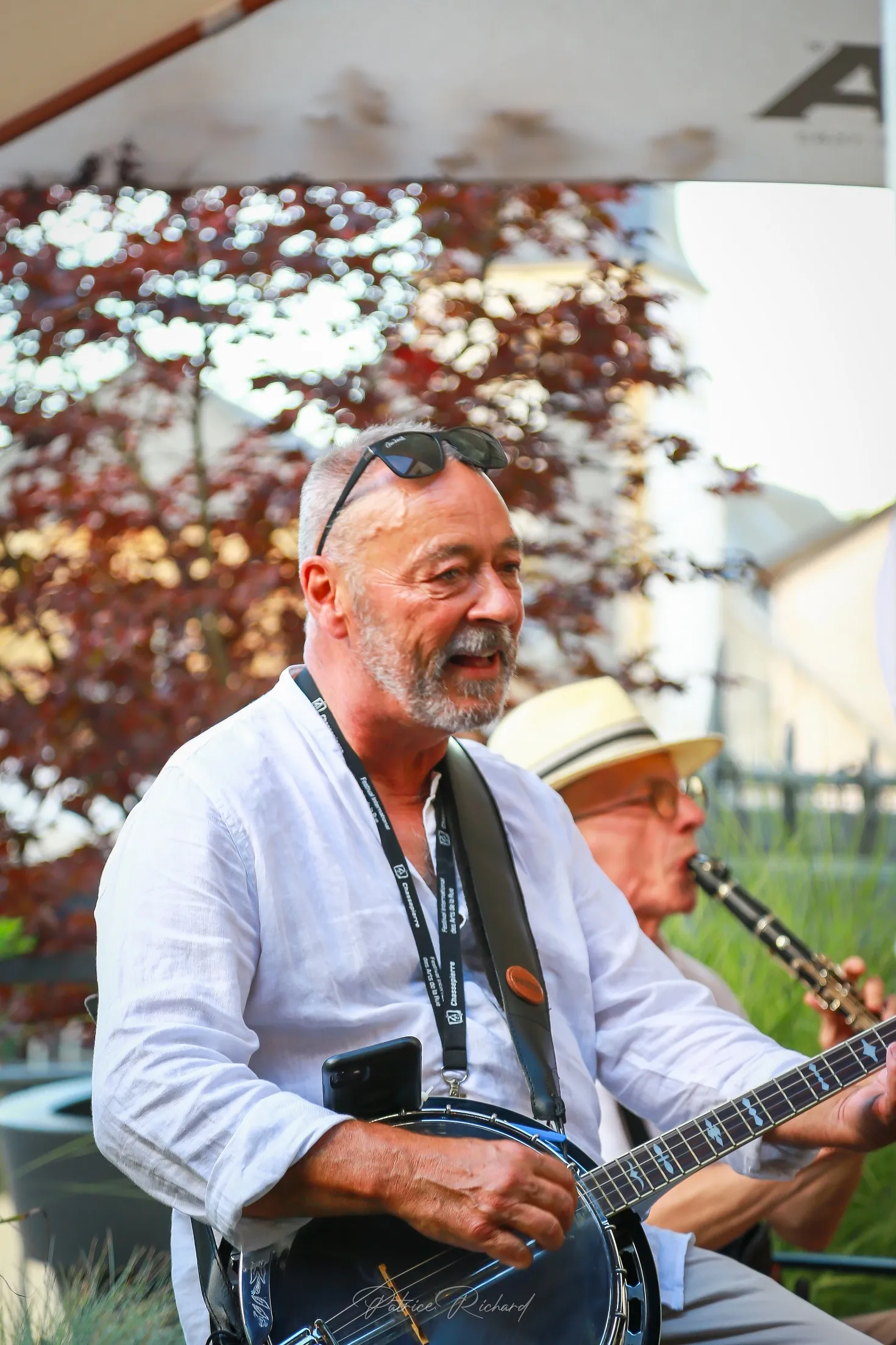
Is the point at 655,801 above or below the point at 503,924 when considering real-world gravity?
below

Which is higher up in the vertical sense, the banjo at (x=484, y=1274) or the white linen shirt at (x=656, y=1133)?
the banjo at (x=484, y=1274)

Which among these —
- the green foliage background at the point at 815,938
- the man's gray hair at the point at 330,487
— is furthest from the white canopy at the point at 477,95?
the green foliage background at the point at 815,938

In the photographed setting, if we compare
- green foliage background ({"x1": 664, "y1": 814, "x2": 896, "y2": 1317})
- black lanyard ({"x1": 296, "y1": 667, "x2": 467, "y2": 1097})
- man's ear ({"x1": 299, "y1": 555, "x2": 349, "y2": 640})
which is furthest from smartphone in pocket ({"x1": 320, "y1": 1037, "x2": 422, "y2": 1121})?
green foliage background ({"x1": 664, "y1": 814, "x2": 896, "y2": 1317})

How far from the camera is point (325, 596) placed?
2.19 m

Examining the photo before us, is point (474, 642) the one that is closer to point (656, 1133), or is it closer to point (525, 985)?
point (525, 985)

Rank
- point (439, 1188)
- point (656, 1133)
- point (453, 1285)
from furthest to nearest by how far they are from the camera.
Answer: point (656, 1133)
point (453, 1285)
point (439, 1188)

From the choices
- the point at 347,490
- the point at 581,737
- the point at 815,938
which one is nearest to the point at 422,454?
the point at 347,490

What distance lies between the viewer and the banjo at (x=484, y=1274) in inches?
65.6

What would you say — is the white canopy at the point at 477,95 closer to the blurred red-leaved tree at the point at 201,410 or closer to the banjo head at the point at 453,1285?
the blurred red-leaved tree at the point at 201,410

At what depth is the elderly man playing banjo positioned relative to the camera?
1611mm

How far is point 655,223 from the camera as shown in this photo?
4.82 metres

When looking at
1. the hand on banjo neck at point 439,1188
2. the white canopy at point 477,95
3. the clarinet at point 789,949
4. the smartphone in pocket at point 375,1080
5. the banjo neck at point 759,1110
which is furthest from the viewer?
the white canopy at point 477,95

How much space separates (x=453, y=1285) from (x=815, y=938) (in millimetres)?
2746

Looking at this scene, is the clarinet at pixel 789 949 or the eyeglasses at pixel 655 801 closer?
the clarinet at pixel 789 949
